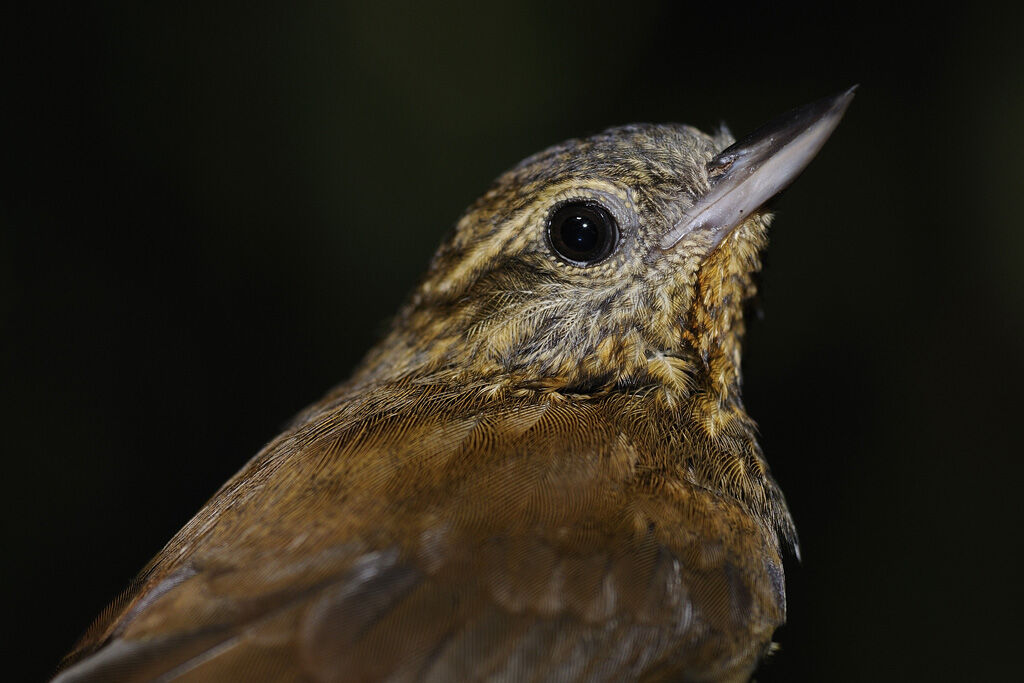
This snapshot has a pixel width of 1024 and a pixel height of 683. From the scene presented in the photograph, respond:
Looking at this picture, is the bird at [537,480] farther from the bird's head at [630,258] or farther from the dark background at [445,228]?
the dark background at [445,228]

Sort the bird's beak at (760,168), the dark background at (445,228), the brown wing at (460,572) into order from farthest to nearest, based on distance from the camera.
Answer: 1. the dark background at (445,228)
2. the bird's beak at (760,168)
3. the brown wing at (460,572)

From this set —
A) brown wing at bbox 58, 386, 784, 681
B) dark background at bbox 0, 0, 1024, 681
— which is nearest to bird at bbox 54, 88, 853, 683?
brown wing at bbox 58, 386, 784, 681

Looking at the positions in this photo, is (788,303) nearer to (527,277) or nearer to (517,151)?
(517,151)

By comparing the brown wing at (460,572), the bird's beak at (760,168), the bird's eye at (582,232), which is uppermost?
the bird's eye at (582,232)

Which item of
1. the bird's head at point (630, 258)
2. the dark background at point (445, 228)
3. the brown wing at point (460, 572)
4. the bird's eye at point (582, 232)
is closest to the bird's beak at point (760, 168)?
the bird's head at point (630, 258)

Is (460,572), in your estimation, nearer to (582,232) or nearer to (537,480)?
(537,480)

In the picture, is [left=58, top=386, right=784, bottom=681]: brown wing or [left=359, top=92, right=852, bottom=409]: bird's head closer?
[left=58, top=386, right=784, bottom=681]: brown wing

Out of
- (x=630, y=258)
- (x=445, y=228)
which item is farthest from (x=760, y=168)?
(x=445, y=228)

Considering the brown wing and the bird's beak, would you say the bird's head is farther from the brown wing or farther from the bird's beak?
the brown wing
